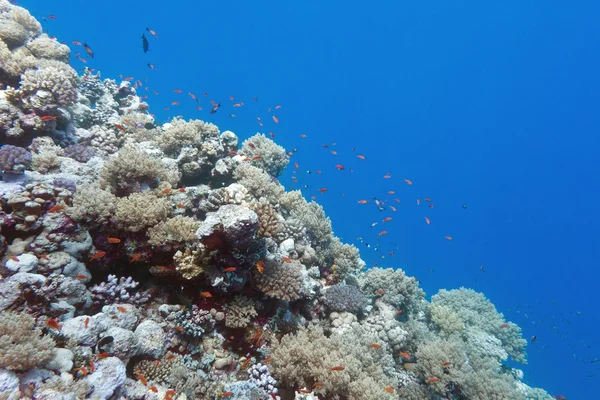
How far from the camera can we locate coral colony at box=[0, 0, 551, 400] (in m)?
4.45

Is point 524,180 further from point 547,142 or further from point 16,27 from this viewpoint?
point 16,27

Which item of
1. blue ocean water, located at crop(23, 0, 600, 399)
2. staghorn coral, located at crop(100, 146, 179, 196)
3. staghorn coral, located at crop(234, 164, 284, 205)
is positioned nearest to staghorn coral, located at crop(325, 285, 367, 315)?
staghorn coral, located at crop(234, 164, 284, 205)

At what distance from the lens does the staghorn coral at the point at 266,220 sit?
6449 mm

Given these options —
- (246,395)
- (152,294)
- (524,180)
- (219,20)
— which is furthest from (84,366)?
(219,20)

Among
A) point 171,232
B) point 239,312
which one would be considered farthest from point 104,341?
point 239,312

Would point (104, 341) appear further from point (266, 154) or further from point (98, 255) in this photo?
point (266, 154)

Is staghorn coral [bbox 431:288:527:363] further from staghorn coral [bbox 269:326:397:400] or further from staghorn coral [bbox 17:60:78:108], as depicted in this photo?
staghorn coral [bbox 17:60:78:108]

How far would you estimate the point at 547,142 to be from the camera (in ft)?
369

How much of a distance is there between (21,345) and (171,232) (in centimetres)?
281

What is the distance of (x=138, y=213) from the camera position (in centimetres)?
595

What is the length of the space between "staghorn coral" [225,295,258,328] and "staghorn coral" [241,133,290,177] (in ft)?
21.1

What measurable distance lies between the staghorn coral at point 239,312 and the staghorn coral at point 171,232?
64.6 inches

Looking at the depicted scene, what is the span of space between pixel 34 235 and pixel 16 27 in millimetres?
11128

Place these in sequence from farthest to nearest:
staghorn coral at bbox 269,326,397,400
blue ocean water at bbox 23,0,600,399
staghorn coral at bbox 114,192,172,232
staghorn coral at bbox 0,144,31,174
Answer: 1. blue ocean water at bbox 23,0,600,399
2. staghorn coral at bbox 0,144,31,174
3. staghorn coral at bbox 114,192,172,232
4. staghorn coral at bbox 269,326,397,400
